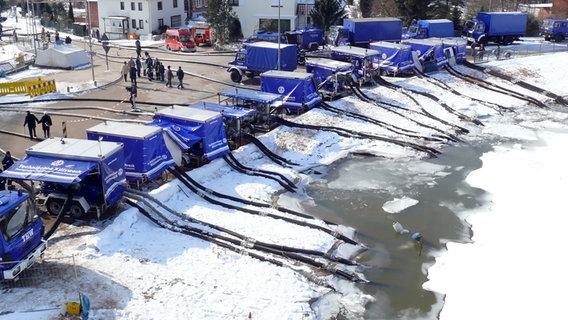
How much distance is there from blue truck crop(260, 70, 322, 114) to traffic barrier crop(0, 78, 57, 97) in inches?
487

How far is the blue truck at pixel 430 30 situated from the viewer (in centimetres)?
4856

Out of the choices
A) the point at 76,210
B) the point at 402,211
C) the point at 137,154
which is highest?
the point at 137,154

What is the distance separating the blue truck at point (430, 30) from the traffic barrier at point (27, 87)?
29.8 m

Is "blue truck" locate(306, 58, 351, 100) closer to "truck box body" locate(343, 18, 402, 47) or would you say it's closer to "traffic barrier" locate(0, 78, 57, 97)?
"truck box body" locate(343, 18, 402, 47)

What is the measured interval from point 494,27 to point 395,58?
619 inches

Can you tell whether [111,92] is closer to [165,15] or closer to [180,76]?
[180,76]

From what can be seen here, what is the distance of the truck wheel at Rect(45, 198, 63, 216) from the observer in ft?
57.4

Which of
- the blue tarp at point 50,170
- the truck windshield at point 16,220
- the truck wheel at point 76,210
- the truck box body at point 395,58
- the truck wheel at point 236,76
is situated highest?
the truck box body at point 395,58

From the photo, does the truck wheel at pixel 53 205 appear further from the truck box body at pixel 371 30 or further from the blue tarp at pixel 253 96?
the truck box body at pixel 371 30

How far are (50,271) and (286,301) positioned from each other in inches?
235

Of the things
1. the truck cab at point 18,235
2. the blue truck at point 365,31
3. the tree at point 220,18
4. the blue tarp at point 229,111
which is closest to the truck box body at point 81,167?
the truck cab at point 18,235

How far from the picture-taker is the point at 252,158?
24.6 m

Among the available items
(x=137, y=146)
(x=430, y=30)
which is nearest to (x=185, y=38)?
(x=430, y=30)

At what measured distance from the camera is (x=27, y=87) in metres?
32.1
